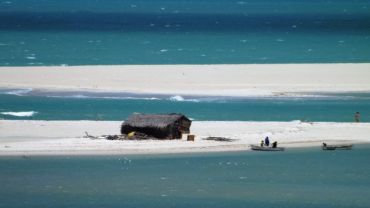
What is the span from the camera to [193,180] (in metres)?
35.2

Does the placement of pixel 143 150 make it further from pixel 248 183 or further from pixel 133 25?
pixel 133 25

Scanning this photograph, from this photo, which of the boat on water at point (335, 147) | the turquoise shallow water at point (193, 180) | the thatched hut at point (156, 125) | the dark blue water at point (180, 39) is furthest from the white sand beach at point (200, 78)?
the turquoise shallow water at point (193, 180)

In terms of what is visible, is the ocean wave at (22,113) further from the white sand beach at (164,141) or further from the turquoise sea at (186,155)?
the white sand beach at (164,141)

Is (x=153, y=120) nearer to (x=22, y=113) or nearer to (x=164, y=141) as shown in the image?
(x=164, y=141)

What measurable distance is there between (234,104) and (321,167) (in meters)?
14.1

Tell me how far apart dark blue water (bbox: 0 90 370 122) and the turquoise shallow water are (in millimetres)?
7548

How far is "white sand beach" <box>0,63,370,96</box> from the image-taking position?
56.9 meters

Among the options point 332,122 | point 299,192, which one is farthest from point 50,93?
point 299,192

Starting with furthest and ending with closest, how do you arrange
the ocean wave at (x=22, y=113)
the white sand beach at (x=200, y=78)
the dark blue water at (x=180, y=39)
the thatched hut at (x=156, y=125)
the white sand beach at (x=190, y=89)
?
the dark blue water at (x=180, y=39) → the white sand beach at (x=200, y=78) → the ocean wave at (x=22, y=113) → the thatched hut at (x=156, y=125) → the white sand beach at (x=190, y=89)

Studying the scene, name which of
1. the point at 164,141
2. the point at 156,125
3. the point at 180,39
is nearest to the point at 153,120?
the point at 156,125

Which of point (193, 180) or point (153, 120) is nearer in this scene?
point (193, 180)

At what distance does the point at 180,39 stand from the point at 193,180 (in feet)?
203

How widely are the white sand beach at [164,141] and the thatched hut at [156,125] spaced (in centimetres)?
32

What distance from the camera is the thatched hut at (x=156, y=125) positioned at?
131ft
